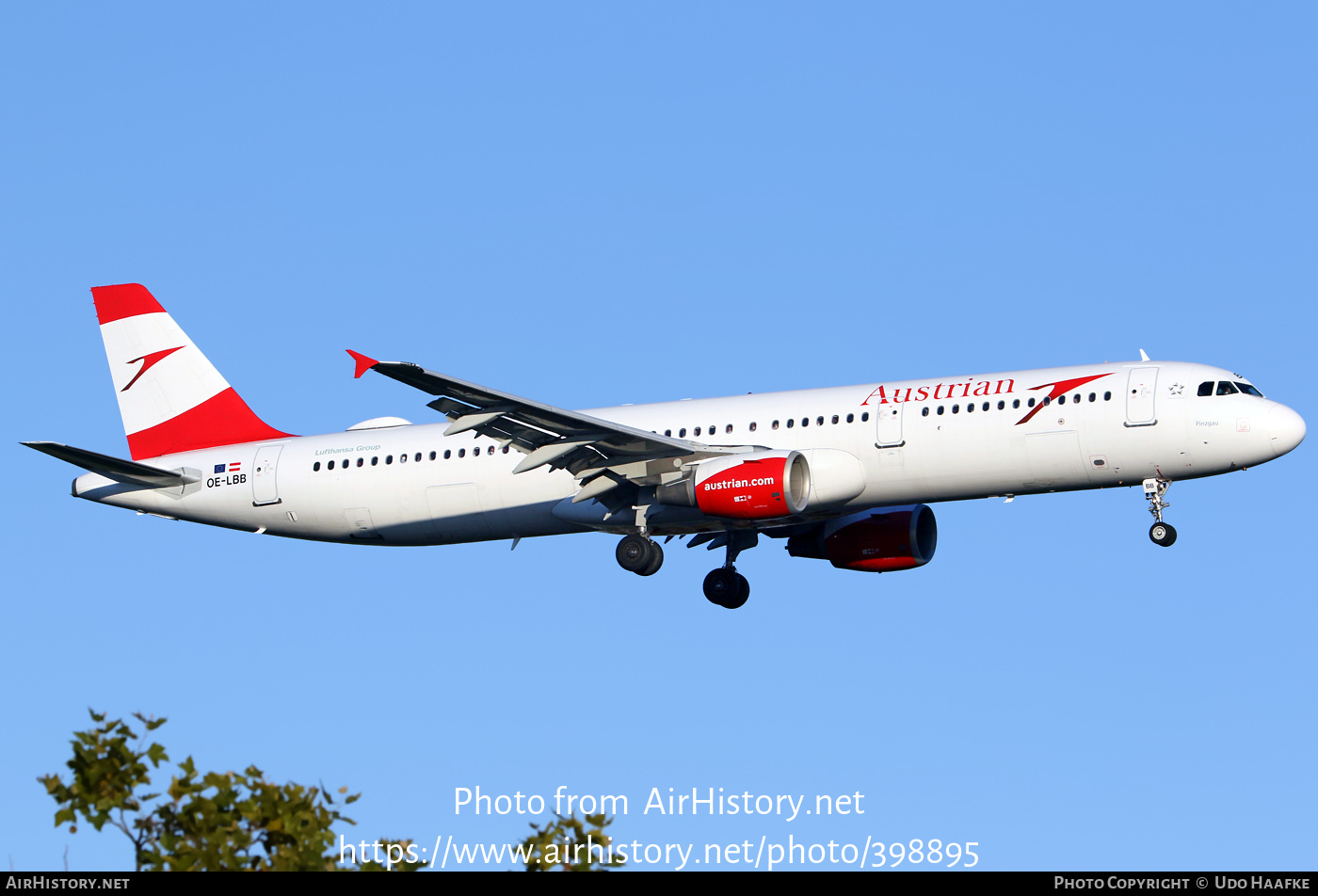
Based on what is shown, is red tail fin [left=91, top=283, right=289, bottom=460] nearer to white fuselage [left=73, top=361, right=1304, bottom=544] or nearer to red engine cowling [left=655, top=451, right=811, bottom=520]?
white fuselage [left=73, top=361, right=1304, bottom=544]

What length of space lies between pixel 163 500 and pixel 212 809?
91.9ft

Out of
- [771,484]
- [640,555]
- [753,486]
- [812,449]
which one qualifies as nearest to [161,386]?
[640,555]

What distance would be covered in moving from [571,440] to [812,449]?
18.6 ft

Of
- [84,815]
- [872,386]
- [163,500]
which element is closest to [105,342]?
[163,500]

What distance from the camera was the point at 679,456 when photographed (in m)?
40.7

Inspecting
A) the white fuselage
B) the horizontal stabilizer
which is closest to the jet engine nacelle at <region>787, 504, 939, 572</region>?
the white fuselage

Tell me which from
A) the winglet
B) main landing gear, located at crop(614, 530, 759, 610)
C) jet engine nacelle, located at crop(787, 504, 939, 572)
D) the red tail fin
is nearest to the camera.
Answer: the winglet

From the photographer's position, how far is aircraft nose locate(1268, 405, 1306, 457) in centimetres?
3769

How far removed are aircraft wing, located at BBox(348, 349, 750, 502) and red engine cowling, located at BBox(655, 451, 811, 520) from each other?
3.06 feet

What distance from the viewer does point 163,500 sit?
152 ft

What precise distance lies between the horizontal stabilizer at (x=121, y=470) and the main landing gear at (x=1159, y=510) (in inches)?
963

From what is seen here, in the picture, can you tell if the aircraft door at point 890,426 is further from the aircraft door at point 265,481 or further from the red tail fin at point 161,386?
the red tail fin at point 161,386

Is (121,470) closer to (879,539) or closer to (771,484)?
(771,484)

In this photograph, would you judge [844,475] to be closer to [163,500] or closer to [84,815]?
[163,500]
